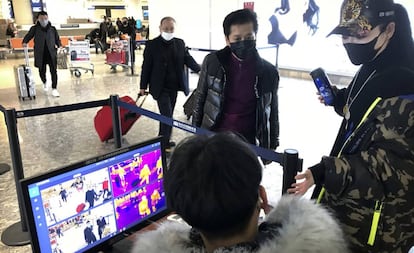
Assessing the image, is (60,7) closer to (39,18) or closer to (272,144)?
(39,18)

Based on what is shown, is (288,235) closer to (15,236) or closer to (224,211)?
(224,211)

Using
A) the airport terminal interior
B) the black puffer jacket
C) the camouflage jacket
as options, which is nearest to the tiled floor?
the airport terminal interior

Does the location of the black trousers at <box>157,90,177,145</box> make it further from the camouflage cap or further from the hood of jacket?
the hood of jacket

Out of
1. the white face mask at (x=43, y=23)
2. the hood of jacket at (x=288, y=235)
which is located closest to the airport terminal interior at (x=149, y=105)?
the hood of jacket at (x=288, y=235)

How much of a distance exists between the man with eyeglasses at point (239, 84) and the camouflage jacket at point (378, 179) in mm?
1135

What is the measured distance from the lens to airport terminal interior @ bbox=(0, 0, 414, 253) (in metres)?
4.21

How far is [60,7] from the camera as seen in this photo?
73.8ft

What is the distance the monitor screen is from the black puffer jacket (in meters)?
1.03

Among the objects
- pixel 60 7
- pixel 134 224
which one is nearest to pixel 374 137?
pixel 134 224

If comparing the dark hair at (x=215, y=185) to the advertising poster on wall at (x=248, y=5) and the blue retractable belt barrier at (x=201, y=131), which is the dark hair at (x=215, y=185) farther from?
the advertising poster on wall at (x=248, y=5)

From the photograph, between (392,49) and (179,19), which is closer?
(392,49)

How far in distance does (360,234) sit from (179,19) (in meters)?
10.3

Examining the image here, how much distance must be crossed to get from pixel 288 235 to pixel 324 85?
1.11m

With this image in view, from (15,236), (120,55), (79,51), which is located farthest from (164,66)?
(120,55)
